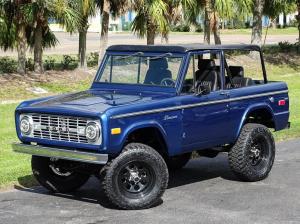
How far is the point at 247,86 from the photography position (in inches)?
352

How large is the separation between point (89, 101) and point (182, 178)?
217 cm

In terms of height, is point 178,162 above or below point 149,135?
below

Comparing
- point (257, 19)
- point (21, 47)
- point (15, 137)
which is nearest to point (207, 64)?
point (15, 137)

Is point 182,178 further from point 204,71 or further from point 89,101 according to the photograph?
point 89,101

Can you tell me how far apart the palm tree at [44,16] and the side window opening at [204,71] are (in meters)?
10.1

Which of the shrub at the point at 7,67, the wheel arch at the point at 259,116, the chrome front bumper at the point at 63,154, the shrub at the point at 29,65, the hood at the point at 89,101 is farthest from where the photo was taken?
the shrub at the point at 29,65

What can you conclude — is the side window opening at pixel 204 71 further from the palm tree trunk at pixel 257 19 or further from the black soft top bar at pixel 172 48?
the palm tree trunk at pixel 257 19

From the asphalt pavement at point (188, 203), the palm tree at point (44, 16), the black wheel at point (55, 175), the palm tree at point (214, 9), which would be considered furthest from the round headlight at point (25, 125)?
the palm tree at point (214, 9)

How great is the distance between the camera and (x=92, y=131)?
701cm

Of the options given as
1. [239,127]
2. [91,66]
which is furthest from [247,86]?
[91,66]

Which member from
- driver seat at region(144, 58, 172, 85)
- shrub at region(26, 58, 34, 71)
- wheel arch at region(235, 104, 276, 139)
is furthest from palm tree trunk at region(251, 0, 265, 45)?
driver seat at region(144, 58, 172, 85)

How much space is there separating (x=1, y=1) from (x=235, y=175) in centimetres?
1203

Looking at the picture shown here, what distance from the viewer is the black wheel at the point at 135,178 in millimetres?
7105

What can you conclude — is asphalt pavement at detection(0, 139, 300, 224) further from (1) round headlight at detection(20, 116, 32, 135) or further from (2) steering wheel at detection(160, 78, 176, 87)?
(2) steering wheel at detection(160, 78, 176, 87)
